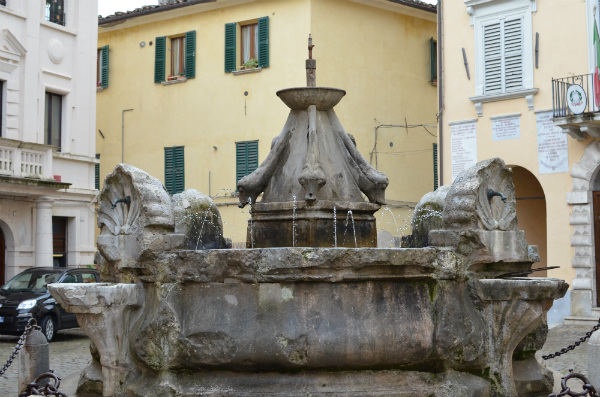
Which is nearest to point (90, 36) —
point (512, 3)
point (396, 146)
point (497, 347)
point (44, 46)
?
point (44, 46)

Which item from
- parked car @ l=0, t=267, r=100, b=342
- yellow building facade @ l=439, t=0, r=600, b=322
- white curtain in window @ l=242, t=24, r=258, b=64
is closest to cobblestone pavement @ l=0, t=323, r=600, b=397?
parked car @ l=0, t=267, r=100, b=342

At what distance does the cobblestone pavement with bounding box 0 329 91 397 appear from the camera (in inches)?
440

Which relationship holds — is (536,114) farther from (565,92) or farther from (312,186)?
(312,186)

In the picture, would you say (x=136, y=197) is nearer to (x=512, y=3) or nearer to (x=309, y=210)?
(x=309, y=210)

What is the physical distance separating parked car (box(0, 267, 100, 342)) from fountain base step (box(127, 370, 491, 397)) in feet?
32.3

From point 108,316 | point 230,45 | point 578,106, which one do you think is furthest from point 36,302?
point 230,45

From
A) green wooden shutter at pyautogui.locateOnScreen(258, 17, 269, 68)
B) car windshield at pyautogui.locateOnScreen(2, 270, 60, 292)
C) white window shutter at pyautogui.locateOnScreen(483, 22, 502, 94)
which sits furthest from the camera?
green wooden shutter at pyautogui.locateOnScreen(258, 17, 269, 68)

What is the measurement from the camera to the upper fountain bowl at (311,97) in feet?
27.5

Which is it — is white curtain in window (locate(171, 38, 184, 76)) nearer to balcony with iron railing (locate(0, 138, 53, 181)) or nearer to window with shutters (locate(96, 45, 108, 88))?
window with shutters (locate(96, 45, 108, 88))

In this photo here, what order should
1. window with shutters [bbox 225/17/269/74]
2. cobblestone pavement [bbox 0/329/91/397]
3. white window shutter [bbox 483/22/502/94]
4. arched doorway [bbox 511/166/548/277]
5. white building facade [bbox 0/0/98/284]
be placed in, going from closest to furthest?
cobblestone pavement [bbox 0/329/91/397] < white window shutter [bbox 483/22/502/94] < white building facade [bbox 0/0/98/284] < arched doorway [bbox 511/166/548/277] < window with shutters [bbox 225/17/269/74]

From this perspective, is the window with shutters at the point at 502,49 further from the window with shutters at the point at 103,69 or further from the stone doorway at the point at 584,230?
the window with shutters at the point at 103,69

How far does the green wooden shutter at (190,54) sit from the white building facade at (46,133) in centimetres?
288

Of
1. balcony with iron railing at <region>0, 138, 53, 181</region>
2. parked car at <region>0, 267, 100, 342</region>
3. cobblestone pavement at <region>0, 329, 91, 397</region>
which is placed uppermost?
balcony with iron railing at <region>0, 138, 53, 181</region>

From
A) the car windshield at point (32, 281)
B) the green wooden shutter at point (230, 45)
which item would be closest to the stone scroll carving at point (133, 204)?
the car windshield at point (32, 281)
